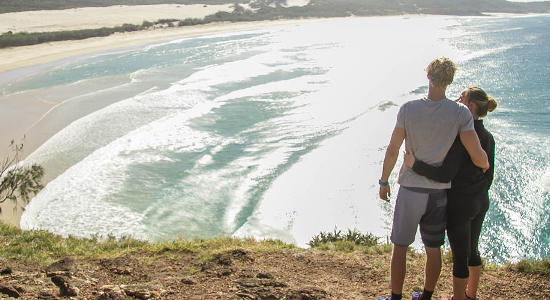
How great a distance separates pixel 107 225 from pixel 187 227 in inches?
62.4

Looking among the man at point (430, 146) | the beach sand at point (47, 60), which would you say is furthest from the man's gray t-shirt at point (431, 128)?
the beach sand at point (47, 60)

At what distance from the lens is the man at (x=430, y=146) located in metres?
3.49

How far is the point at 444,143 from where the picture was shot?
11.6 feet

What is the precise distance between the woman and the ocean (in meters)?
5.16

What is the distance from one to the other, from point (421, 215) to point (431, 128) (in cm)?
66

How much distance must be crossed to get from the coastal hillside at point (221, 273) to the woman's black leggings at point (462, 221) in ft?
2.96

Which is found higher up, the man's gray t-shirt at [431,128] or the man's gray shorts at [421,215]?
the man's gray t-shirt at [431,128]

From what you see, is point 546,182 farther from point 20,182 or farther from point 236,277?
point 20,182

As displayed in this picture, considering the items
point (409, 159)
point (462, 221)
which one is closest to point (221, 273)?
point (409, 159)

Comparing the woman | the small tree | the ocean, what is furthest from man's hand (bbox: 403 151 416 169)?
the small tree

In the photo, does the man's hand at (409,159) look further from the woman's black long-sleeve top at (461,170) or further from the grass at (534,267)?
the grass at (534,267)

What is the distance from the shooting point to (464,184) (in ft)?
11.9

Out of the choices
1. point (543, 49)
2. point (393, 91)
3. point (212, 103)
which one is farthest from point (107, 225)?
point (543, 49)

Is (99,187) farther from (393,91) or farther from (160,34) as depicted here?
(160,34)
